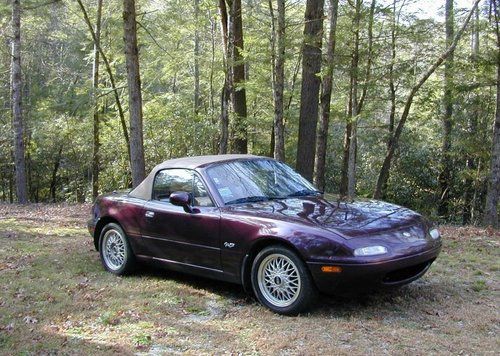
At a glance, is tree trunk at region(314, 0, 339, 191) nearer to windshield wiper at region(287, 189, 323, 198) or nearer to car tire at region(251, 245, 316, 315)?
windshield wiper at region(287, 189, 323, 198)

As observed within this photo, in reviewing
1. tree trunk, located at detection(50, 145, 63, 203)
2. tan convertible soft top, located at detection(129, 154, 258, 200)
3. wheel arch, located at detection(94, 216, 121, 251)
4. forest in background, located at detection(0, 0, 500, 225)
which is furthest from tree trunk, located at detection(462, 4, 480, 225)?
tree trunk, located at detection(50, 145, 63, 203)

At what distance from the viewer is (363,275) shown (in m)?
4.62

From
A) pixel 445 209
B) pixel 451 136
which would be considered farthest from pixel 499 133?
pixel 445 209

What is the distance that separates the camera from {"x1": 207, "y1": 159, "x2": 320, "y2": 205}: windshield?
5859 millimetres

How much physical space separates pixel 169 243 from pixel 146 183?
3.35 feet

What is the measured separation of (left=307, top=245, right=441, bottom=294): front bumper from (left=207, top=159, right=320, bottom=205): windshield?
1372mm

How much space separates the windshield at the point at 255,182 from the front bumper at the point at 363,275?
1.37m

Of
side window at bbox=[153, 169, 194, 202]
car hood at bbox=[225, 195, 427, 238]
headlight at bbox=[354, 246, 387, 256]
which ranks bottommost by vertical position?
headlight at bbox=[354, 246, 387, 256]

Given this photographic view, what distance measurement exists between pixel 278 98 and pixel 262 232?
7013mm

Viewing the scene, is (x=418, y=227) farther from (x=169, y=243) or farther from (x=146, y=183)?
(x=146, y=183)

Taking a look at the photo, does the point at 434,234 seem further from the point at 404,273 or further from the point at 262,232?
the point at 262,232

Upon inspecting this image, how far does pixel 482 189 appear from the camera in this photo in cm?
1833

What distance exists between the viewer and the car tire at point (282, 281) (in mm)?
4859

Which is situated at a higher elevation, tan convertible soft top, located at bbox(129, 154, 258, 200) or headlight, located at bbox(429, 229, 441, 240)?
tan convertible soft top, located at bbox(129, 154, 258, 200)
